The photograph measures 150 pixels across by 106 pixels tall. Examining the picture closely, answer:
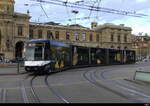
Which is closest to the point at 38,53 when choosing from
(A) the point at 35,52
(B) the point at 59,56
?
(A) the point at 35,52

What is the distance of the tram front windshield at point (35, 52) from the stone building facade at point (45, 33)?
4085cm

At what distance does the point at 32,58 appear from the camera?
2712cm

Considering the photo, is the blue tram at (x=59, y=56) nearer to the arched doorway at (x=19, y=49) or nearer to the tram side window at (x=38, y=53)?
the tram side window at (x=38, y=53)

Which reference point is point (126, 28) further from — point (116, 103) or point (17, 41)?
point (116, 103)

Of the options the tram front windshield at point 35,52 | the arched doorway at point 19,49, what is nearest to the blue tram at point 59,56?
the tram front windshield at point 35,52

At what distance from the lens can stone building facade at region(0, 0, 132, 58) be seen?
7675cm

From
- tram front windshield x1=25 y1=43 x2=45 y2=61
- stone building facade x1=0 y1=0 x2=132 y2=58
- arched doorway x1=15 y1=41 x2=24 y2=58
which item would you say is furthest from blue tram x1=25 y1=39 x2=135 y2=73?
arched doorway x1=15 y1=41 x2=24 y2=58

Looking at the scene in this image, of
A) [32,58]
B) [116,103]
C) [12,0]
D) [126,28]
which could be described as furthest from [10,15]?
[116,103]

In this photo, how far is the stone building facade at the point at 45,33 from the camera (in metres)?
76.8

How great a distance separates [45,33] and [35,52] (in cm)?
5972

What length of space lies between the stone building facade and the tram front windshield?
40.8 meters

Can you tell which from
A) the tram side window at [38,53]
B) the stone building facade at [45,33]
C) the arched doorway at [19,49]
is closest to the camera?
the tram side window at [38,53]

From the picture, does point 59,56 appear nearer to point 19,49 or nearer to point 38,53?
point 38,53

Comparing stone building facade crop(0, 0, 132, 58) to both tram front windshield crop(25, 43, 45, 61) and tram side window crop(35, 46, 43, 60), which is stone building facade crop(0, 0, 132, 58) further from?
tram side window crop(35, 46, 43, 60)
